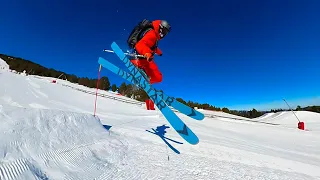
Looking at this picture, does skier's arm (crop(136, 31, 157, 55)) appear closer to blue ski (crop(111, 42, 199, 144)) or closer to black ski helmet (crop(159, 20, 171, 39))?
black ski helmet (crop(159, 20, 171, 39))

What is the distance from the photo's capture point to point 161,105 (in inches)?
219

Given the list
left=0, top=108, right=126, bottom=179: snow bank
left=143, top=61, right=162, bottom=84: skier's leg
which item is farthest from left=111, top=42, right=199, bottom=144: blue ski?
left=0, top=108, right=126, bottom=179: snow bank

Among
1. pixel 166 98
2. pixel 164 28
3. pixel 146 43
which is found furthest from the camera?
pixel 166 98

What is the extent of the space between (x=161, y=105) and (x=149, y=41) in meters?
1.71

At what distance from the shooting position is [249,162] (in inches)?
195

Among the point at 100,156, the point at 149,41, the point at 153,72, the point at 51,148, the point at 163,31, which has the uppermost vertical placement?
the point at 163,31

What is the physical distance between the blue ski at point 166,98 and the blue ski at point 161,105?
16 centimetres

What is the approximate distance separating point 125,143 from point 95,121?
46.4 inches

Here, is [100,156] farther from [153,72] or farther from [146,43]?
[146,43]

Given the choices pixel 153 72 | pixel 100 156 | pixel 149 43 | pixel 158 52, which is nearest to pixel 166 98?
pixel 153 72

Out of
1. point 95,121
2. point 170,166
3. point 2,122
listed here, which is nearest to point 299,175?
point 170,166

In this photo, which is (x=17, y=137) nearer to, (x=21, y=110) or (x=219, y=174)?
(x=21, y=110)

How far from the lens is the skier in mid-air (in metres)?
5.73

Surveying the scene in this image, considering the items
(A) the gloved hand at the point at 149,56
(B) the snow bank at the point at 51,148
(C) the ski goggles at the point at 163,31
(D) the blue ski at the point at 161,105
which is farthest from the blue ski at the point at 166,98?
(B) the snow bank at the point at 51,148
